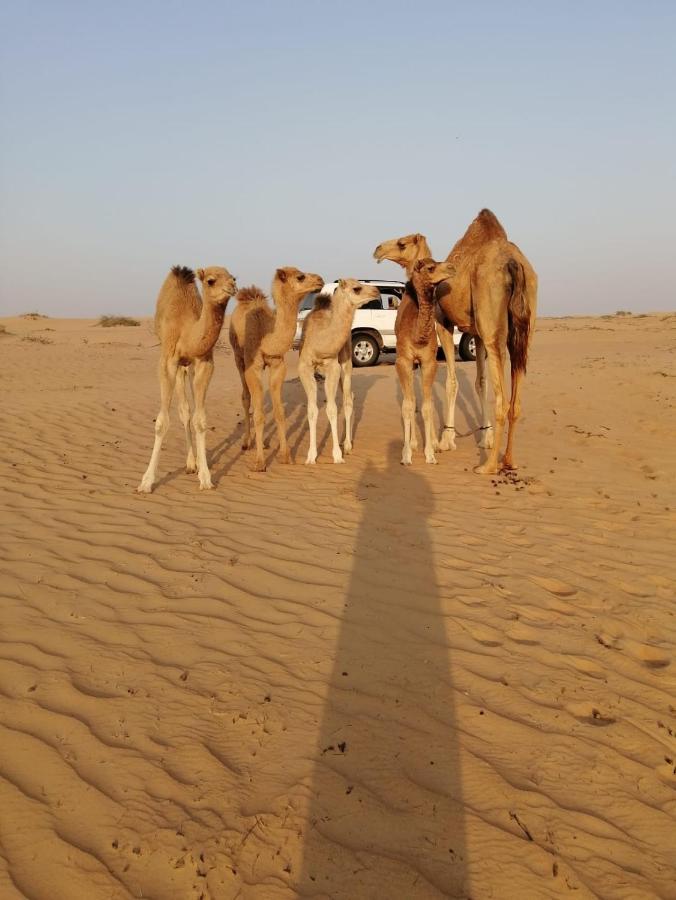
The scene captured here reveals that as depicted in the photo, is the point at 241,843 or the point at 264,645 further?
the point at 264,645

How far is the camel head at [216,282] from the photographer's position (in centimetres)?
680

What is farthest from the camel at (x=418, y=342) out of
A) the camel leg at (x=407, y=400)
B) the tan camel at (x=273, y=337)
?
the tan camel at (x=273, y=337)

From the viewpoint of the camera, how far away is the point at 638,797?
290 cm

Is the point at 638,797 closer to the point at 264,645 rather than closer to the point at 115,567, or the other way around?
the point at 264,645

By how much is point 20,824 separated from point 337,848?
1247mm

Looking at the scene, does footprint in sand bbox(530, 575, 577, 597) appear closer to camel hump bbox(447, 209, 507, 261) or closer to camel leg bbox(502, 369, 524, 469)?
camel leg bbox(502, 369, 524, 469)

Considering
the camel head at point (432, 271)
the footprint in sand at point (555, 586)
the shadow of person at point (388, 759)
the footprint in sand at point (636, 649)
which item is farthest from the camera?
the camel head at point (432, 271)

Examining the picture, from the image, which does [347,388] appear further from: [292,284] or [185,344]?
[185,344]

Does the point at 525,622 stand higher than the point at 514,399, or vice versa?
the point at 514,399

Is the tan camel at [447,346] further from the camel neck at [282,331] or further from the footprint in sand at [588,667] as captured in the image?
the footprint in sand at [588,667]

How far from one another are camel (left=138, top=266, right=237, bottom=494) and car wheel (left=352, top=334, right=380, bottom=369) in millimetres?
11715

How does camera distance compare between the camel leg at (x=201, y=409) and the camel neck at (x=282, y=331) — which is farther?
the camel neck at (x=282, y=331)

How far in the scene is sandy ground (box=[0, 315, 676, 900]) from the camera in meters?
2.51

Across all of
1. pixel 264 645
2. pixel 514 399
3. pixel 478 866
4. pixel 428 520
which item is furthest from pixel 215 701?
pixel 514 399
